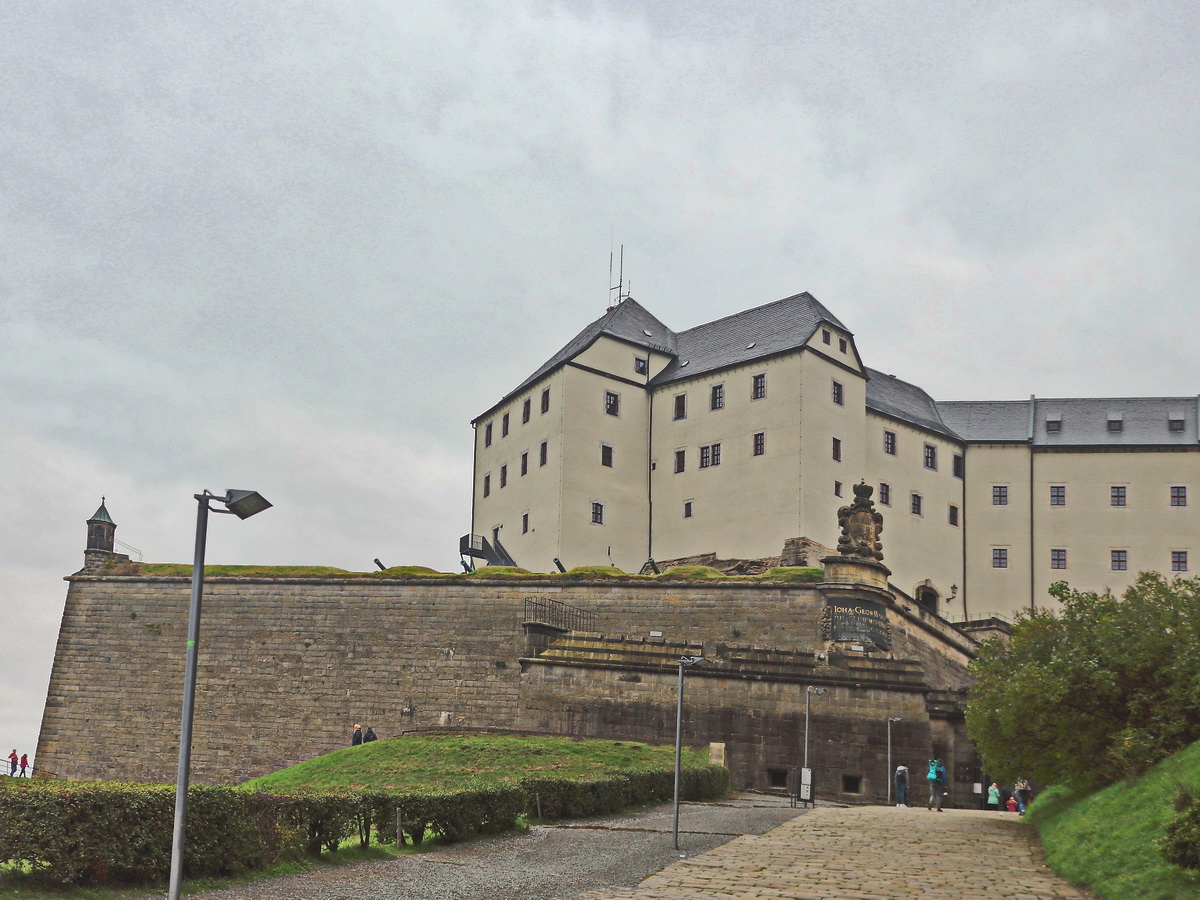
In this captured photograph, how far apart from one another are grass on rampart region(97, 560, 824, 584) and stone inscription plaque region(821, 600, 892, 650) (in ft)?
4.69

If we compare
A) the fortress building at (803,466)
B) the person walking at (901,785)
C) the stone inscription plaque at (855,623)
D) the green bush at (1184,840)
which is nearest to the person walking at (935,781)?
the person walking at (901,785)

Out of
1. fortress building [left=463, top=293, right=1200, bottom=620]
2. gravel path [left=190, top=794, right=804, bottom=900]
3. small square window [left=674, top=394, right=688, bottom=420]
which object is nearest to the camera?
gravel path [left=190, top=794, right=804, bottom=900]

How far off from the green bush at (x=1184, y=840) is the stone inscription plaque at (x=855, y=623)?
28340mm

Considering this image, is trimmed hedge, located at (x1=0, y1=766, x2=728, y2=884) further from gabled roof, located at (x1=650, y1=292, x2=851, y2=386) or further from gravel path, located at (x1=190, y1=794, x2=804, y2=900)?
gabled roof, located at (x1=650, y1=292, x2=851, y2=386)

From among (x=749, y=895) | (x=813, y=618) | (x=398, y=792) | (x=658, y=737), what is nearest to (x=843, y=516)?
(x=813, y=618)

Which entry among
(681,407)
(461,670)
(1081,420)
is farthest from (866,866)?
(1081,420)

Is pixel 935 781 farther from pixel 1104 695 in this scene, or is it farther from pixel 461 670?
pixel 461 670

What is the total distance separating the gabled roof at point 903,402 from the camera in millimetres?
60109

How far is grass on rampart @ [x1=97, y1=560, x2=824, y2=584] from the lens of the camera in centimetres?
4489

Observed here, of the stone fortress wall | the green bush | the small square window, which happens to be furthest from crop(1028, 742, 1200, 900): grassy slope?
the small square window

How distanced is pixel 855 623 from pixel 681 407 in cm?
1830

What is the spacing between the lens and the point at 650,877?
17469 millimetres

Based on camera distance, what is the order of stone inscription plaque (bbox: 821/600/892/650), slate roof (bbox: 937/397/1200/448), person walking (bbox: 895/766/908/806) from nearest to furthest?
person walking (bbox: 895/766/908/806) < stone inscription plaque (bbox: 821/600/892/650) < slate roof (bbox: 937/397/1200/448)

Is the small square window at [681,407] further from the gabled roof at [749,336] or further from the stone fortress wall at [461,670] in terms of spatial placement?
the stone fortress wall at [461,670]
